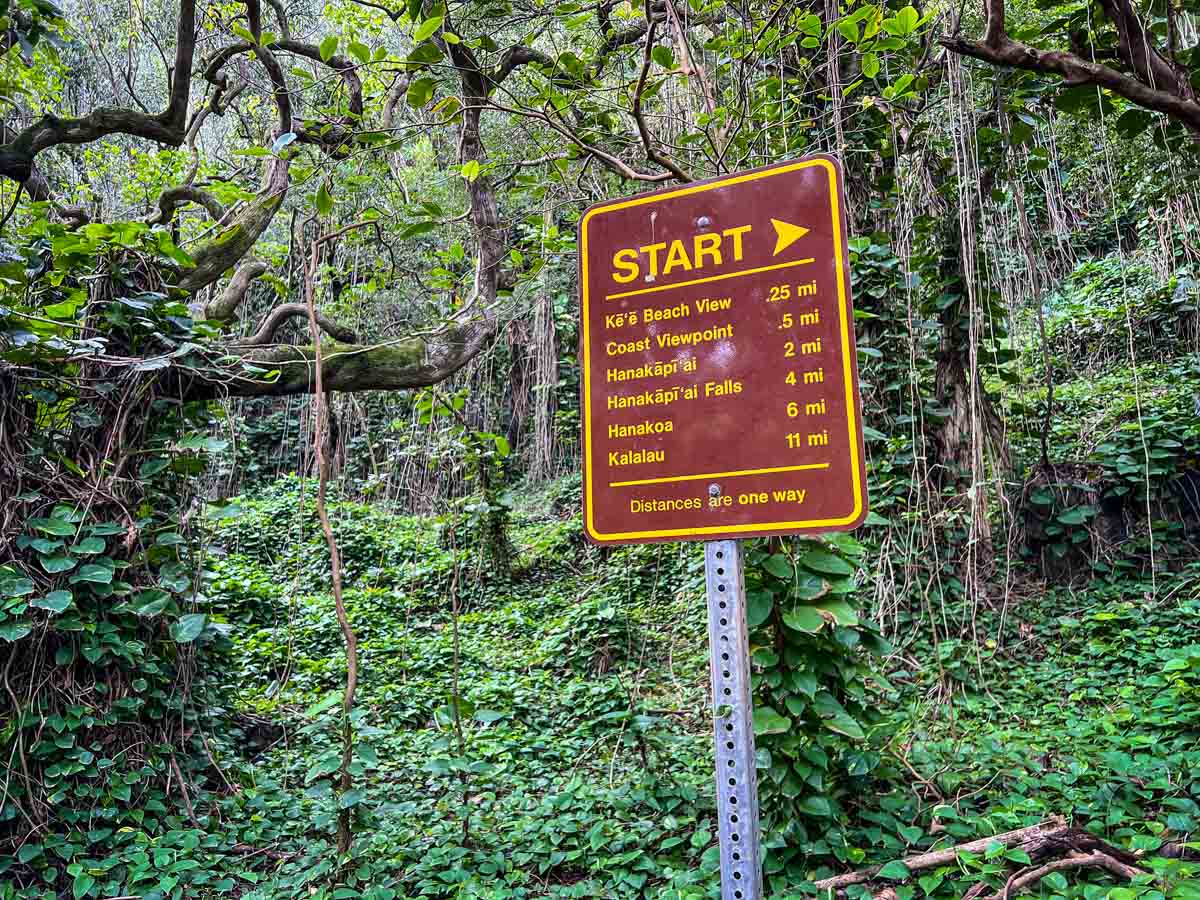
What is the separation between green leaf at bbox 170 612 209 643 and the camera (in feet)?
11.6

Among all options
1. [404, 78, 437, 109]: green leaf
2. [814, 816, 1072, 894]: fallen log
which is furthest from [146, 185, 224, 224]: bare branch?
[814, 816, 1072, 894]: fallen log

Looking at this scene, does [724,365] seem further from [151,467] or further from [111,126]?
[111,126]

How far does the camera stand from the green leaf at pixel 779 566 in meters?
2.64

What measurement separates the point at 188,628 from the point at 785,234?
3.24 meters

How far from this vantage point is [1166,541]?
4.60m

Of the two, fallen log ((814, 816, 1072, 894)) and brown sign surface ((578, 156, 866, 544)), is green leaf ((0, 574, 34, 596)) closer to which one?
brown sign surface ((578, 156, 866, 544))

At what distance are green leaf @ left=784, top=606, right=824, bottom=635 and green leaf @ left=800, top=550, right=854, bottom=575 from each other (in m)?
0.14

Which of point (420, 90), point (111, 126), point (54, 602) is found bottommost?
point (54, 602)

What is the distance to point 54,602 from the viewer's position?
328 cm

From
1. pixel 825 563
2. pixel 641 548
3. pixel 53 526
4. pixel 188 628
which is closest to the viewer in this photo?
pixel 825 563

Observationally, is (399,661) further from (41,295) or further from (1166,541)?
(1166,541)

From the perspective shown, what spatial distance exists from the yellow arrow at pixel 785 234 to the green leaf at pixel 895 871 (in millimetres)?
1939

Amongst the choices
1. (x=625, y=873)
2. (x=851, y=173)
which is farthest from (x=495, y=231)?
(x=625, y=873)

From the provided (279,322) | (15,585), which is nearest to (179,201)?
(279,322)
